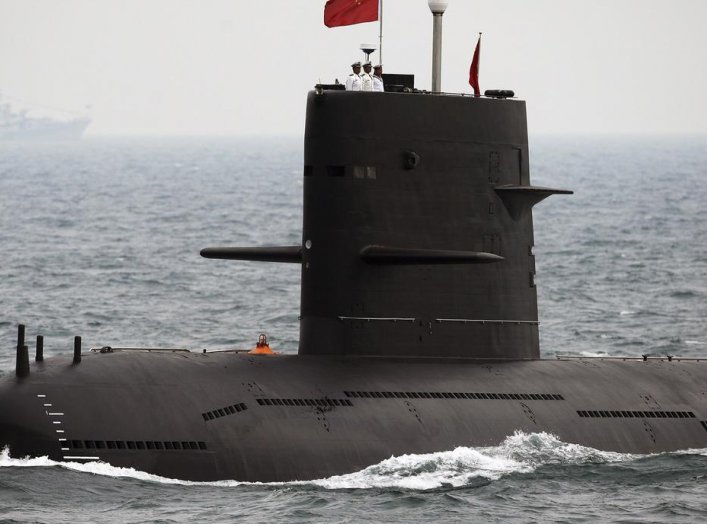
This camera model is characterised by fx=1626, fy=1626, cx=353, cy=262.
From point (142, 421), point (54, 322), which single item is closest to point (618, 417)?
point (142, 421)

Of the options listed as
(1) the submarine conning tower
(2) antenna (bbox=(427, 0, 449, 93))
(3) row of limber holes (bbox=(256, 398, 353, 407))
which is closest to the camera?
(3) row of limber holes (bbox=(256, 398, 353, 407))

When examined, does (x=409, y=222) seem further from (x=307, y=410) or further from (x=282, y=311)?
(x=282, y=311)

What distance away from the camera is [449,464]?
69.2 feet

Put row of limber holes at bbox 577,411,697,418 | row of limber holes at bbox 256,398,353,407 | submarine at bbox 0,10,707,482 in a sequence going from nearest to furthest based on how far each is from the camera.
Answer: submarine at bbox 0,10,707,482 → row of limber holes at bbox 256,398,353,407 → row of limber holes at bbox 577,411,697,418

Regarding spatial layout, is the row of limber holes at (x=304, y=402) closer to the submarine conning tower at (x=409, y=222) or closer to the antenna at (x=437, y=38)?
the submarine conning tower at (x=409, y=222)

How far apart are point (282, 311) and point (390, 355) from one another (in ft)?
72.2

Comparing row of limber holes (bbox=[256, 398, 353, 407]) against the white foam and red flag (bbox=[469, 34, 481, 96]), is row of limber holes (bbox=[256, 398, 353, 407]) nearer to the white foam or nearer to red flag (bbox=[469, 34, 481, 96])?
the white foam

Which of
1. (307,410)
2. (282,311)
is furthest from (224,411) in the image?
(282,311)

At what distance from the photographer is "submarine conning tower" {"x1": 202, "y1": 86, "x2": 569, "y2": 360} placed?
22172 mm

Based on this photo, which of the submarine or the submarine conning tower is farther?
the submarine conning tower

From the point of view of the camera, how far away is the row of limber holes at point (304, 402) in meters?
20.9

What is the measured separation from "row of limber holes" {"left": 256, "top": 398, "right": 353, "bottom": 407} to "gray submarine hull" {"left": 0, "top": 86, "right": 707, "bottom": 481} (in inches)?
1.2

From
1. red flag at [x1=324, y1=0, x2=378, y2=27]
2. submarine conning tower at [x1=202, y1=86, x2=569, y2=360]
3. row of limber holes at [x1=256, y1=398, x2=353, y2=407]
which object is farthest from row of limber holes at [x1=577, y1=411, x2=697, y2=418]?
red flag at [x1=324, y1=0, x2=378, y2=27]

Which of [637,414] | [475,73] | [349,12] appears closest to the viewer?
[349,12]
